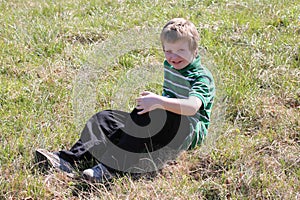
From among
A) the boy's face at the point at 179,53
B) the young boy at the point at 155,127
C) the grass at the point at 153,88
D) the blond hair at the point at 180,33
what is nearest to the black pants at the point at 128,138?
the young boy at the point at 155,127

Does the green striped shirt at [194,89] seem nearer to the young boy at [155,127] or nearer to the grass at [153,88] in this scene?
the young boy at [155,127]

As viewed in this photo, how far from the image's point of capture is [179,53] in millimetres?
2977

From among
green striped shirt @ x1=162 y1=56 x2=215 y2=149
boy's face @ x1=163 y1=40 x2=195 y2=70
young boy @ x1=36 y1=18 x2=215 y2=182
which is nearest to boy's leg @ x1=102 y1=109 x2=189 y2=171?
young boy @ x1=36 y1=18 x2=215 y2=182

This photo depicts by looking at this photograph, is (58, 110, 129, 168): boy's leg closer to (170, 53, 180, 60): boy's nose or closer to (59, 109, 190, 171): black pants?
(59, 109, 190, 171): black pants

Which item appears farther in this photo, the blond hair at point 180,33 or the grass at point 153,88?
the blond hair at point 180,33

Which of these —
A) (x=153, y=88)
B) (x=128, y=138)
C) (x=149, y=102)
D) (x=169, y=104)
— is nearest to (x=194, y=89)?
(x=169, y=104)

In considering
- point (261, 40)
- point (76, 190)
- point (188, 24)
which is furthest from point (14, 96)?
point (261, 40)

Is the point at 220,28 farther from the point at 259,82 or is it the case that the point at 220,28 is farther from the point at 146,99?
the point at 146,99

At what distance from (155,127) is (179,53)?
1.49 ft

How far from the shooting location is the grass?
2777 millimetres

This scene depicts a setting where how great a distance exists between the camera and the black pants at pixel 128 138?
2912 mm

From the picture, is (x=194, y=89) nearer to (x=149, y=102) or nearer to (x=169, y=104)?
(x=169, y=104)

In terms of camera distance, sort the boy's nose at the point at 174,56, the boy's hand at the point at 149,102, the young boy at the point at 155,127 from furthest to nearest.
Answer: the boy's nose at the point at 174,56, the young boy at the point at 155,127, the boy's hand at the point at 149,102

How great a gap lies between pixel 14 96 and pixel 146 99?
4.59 ft
